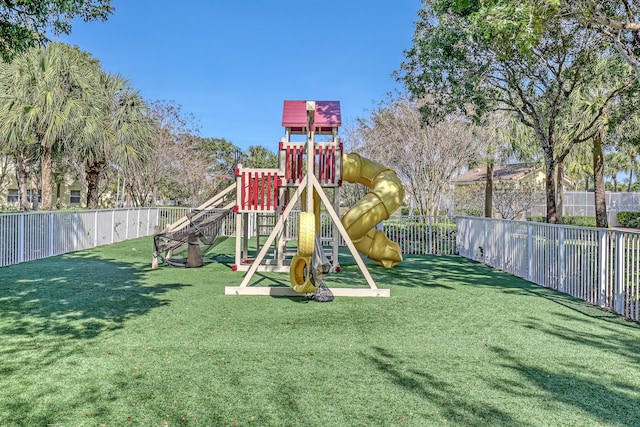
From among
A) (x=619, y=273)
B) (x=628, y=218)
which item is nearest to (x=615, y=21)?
(x=619, y=273)

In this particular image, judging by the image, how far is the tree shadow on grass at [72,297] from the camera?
532 cm

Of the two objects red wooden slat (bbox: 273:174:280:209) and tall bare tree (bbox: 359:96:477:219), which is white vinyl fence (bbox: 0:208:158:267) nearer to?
red wooden slat (bbox: 273:174:280:209)

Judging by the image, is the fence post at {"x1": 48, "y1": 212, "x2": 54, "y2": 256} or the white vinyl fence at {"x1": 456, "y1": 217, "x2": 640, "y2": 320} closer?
the white vinyl fence at {"x1": 456, "y1": 217, "x2": 640, "y2": 320}

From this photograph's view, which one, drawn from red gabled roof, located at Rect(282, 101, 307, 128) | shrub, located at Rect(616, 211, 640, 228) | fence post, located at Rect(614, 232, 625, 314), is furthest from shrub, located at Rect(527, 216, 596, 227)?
fence post, located at Rect(614, 232, 625, 314)

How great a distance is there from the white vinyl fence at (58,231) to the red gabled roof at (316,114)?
738cm

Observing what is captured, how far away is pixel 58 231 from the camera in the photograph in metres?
12.5

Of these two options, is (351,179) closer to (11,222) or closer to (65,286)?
(65,286)

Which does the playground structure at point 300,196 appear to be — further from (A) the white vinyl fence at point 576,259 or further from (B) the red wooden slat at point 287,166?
(A) the white vinyl fence at point 576,259

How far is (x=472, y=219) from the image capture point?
13227 mm

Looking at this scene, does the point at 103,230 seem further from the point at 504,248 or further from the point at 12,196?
the point at 12,196

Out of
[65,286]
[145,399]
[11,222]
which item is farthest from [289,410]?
[11,222]

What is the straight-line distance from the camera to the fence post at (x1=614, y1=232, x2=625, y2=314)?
611 centimetres

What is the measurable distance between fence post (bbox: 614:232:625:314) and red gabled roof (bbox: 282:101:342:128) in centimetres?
665

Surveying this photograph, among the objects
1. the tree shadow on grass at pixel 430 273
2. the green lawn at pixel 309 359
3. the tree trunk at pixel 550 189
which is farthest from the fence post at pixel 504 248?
the green lawn at pixel 309 359
